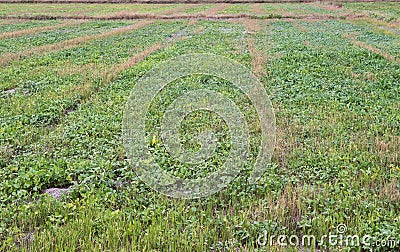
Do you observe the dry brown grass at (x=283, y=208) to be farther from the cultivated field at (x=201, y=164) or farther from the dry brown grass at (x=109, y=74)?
the dry brown grass at (x=109, y=74)

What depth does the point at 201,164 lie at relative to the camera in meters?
6.51

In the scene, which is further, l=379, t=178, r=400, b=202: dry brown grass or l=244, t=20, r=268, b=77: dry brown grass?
l=244, t=20, r=268, b=77: dry brown grass

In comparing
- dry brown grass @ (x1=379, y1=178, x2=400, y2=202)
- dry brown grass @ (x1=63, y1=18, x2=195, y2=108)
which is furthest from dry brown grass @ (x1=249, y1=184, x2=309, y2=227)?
dry brown grass @ (x1=63, y1=18, x2=195, y2=108)

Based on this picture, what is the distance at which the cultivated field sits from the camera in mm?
4676

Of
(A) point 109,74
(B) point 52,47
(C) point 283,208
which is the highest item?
(B) point 52,47

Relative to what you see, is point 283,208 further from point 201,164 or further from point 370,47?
point 370,47

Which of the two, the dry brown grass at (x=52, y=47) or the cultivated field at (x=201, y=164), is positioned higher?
the dry brown grass at (x=52, y=47)

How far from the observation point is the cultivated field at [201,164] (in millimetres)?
4676

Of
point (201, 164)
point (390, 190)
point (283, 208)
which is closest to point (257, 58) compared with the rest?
point (201, 164)

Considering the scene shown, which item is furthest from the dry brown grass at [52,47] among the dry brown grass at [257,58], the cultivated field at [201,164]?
the dry brown grass at [257,58]

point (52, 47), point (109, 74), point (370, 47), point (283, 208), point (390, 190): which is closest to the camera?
point (283, 208)

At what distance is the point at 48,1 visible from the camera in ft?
173

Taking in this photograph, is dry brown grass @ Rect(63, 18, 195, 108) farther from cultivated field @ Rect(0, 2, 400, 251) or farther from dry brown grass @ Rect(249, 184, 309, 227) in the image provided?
dry brown grass @ Rect(249, 184, 309, 227)

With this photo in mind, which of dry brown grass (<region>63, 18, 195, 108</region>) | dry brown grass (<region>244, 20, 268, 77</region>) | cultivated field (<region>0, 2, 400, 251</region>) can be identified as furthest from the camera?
dry brown grass (<region>244, 20, 268, 77</region>)
